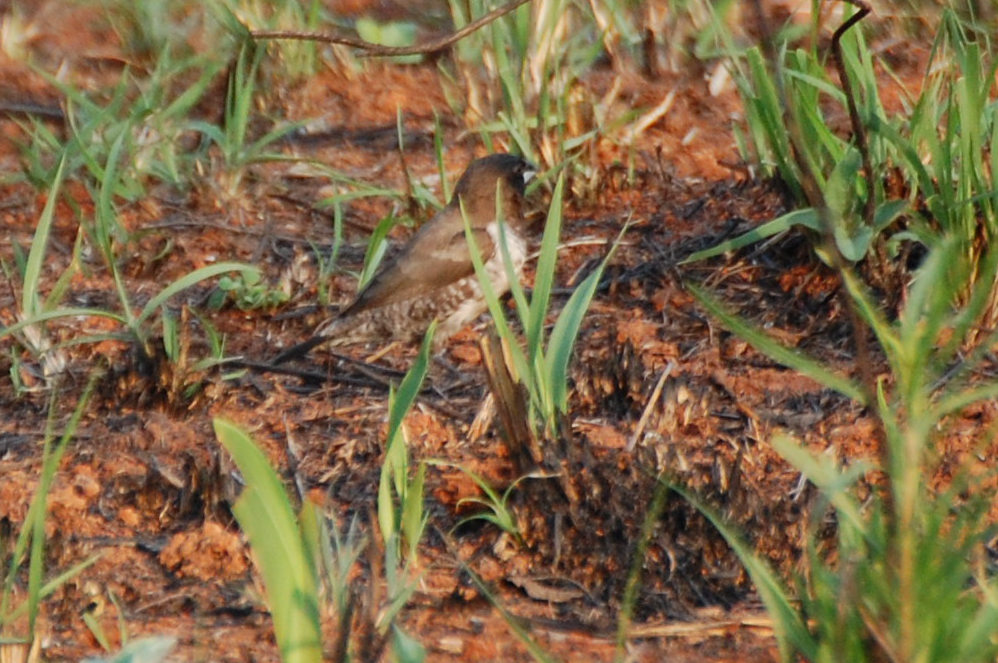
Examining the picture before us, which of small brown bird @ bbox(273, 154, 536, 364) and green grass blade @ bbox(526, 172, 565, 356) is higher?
small brown bird @ bbox(273, 154, 536, 364)

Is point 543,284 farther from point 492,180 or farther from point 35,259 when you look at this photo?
point 492,180

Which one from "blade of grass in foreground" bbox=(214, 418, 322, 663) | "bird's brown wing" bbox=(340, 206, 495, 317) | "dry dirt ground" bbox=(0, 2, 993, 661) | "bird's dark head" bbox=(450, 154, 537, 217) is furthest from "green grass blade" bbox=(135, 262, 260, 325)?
"blade of grass in foreground" bbox=(214, 418, 322, 663)

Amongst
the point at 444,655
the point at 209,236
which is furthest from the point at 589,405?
the point at 209,236

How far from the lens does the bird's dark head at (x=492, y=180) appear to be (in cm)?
573

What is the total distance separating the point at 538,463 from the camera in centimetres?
375

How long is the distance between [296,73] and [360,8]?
1312mm

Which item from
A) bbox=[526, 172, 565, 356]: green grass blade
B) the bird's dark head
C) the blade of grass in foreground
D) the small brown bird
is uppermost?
the bird's dark head

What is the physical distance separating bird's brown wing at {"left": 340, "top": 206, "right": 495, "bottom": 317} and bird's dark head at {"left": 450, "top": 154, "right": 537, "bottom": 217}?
9cm

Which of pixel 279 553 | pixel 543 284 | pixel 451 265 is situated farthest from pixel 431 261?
pixel 279 553

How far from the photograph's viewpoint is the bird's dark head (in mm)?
5734

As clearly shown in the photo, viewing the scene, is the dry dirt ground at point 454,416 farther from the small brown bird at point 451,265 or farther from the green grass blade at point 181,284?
the green grass blade at point 181,284

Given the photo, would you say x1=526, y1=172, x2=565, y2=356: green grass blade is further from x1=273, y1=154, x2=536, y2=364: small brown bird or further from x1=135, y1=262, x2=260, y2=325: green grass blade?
x1=273, y1=154, x2=536, y2=364: small brown bird

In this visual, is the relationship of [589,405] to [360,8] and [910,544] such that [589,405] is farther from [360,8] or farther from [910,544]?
[360,8]

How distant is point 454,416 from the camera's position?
4637mm
